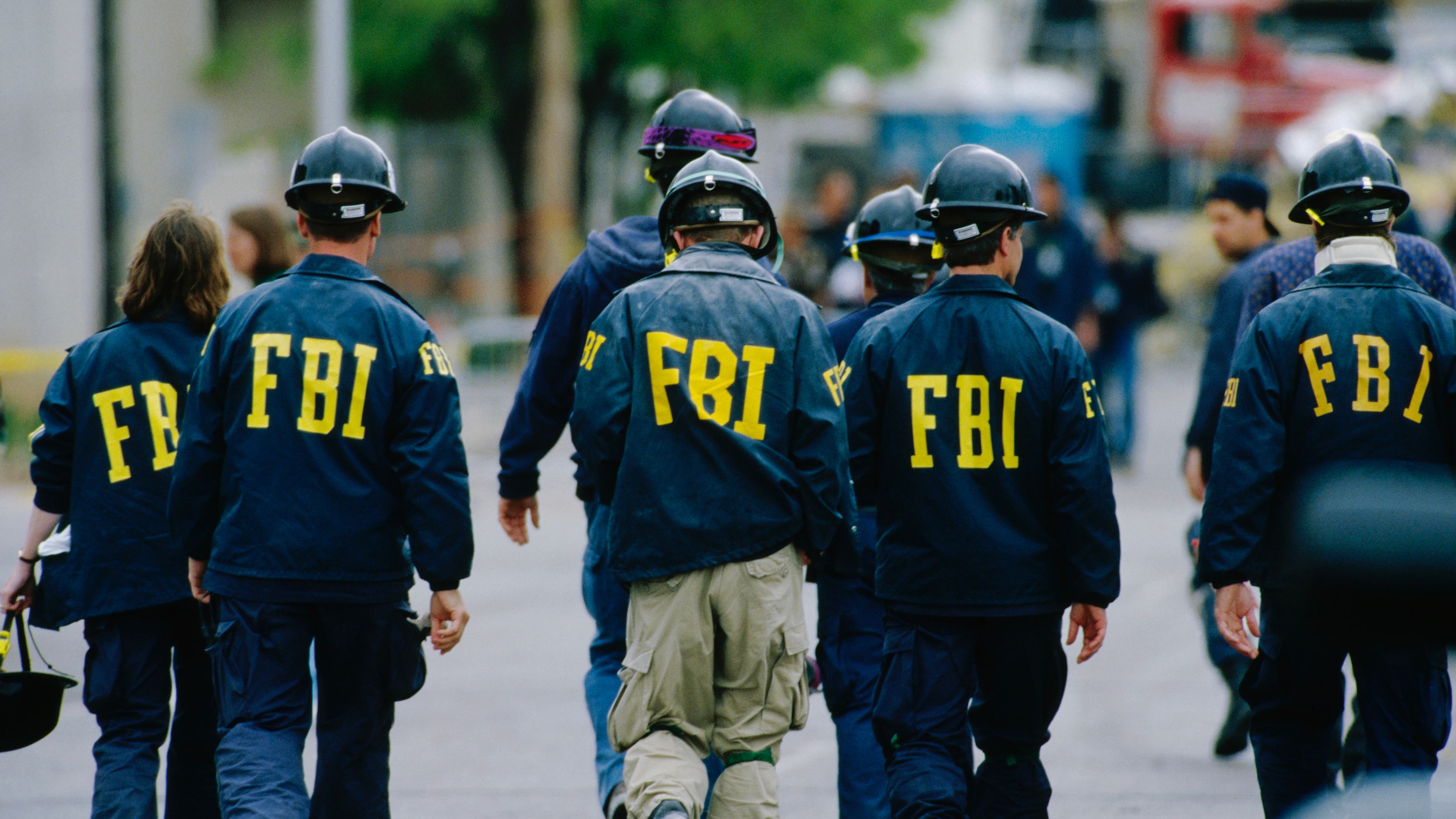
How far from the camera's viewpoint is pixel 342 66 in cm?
1423

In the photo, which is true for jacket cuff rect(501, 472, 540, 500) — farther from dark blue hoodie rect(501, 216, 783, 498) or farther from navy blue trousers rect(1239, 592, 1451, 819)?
navy blue trousers rect(1239, 592, 1451, 819)

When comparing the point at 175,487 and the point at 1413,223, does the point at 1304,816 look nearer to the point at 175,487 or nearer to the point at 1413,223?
the point at 175,487

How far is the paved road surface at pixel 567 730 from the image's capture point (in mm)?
5719

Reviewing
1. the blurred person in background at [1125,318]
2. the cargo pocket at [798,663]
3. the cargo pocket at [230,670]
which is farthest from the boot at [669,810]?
the blurred person in background at [1125,318]

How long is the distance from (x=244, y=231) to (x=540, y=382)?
148 cm

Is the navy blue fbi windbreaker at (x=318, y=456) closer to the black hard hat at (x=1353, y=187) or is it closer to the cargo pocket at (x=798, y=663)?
the cargo pocket at (x=798, y=663)

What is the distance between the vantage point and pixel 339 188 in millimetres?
4379

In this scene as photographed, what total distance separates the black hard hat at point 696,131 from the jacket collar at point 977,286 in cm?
100

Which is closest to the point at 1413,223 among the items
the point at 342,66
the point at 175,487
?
the point at 175,487

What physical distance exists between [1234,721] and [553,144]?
17320 millimetres

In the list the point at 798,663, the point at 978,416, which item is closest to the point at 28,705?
the point at 798,663

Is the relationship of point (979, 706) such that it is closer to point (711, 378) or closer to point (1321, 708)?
point (1321, 708)

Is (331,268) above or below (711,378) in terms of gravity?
above

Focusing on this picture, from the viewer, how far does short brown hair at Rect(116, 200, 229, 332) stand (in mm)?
4754
